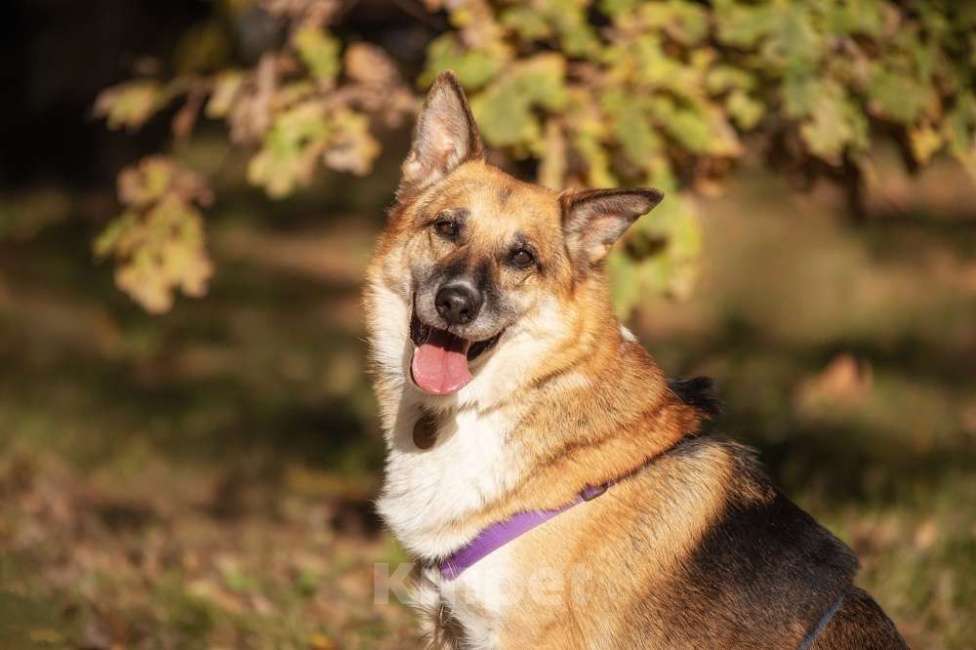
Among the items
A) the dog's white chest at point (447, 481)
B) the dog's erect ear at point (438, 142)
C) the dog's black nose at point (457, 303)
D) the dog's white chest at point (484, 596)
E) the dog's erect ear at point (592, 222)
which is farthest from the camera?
the dog's erect ear at point (438, 142)

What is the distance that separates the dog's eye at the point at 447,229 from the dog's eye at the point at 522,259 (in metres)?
0.21

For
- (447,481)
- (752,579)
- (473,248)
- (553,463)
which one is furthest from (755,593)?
(473,248)

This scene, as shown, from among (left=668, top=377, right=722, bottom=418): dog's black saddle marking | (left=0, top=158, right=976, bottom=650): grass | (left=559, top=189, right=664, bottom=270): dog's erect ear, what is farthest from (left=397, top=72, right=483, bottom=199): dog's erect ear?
(left=0, top=158, right=976, bottom=650): grass

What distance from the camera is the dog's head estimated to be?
3.81 metres

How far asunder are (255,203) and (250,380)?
3950 millimetres

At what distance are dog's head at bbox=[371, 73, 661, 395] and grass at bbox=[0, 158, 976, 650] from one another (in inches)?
64.7

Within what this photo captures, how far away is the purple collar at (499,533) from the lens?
11.6 feet

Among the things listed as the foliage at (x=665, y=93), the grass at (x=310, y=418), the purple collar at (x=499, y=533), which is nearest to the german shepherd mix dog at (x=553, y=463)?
the purple collar at (x=499, y=533)

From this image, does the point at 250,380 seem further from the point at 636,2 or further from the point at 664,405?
the point at 664,405

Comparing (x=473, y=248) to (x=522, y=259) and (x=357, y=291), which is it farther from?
(x=357, y=291)

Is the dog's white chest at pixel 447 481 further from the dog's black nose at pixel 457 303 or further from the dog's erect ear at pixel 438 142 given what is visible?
the dog's erect ear at pixel 438 142

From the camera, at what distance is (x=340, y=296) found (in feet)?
33.9

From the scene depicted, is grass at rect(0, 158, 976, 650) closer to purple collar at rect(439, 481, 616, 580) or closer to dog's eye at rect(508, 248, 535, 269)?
purple collar at rect(439, 481, 616, 580)

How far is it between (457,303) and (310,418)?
4.42 meters
